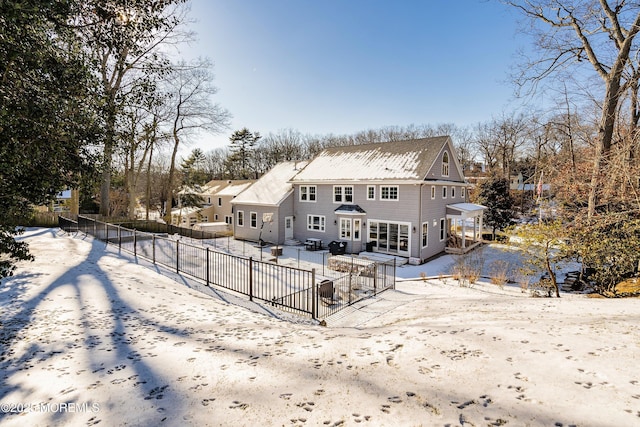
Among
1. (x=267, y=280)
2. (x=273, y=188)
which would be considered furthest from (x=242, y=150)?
(x=267, y=280)

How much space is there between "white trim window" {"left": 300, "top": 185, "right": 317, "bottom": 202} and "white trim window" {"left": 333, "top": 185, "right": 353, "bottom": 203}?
1.87m

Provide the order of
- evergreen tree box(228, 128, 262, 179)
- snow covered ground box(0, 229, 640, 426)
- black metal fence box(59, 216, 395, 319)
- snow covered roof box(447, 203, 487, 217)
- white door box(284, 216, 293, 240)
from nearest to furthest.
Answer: snow covered ground box(0, 229, 640, 426) < black metal fence box(59, 216, 395, 319) < snow covered roof box(447, 203, 487, 217) < white door box(284, 216, 293, 240) < evergreen tree box(228, 128, 262, 179)

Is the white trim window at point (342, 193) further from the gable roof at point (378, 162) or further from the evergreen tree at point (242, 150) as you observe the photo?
the evergreen tree at point (242, 150)

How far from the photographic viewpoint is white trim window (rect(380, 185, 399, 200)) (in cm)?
1972

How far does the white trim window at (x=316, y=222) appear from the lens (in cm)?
2286

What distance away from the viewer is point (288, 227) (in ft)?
79.9

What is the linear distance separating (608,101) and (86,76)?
16.6m

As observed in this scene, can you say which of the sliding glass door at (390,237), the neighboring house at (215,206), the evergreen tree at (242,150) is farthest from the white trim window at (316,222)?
the evergreen tree at (242,150)

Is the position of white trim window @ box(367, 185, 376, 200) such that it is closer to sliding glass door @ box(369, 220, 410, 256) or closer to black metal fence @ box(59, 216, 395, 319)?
sliding glass door @ box(369, 220, 410, 256)

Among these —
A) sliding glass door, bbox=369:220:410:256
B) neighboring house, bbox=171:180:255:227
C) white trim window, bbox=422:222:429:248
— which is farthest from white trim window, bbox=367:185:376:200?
neighboring house, bbox=171:180:255:227

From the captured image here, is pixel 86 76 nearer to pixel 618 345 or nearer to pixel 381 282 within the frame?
pixel 618 345

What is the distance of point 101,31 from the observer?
690 centimetres

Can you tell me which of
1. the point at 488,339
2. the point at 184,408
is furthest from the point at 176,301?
the point at 488,339

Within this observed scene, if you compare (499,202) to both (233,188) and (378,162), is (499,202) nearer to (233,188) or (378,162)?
(378,162)
